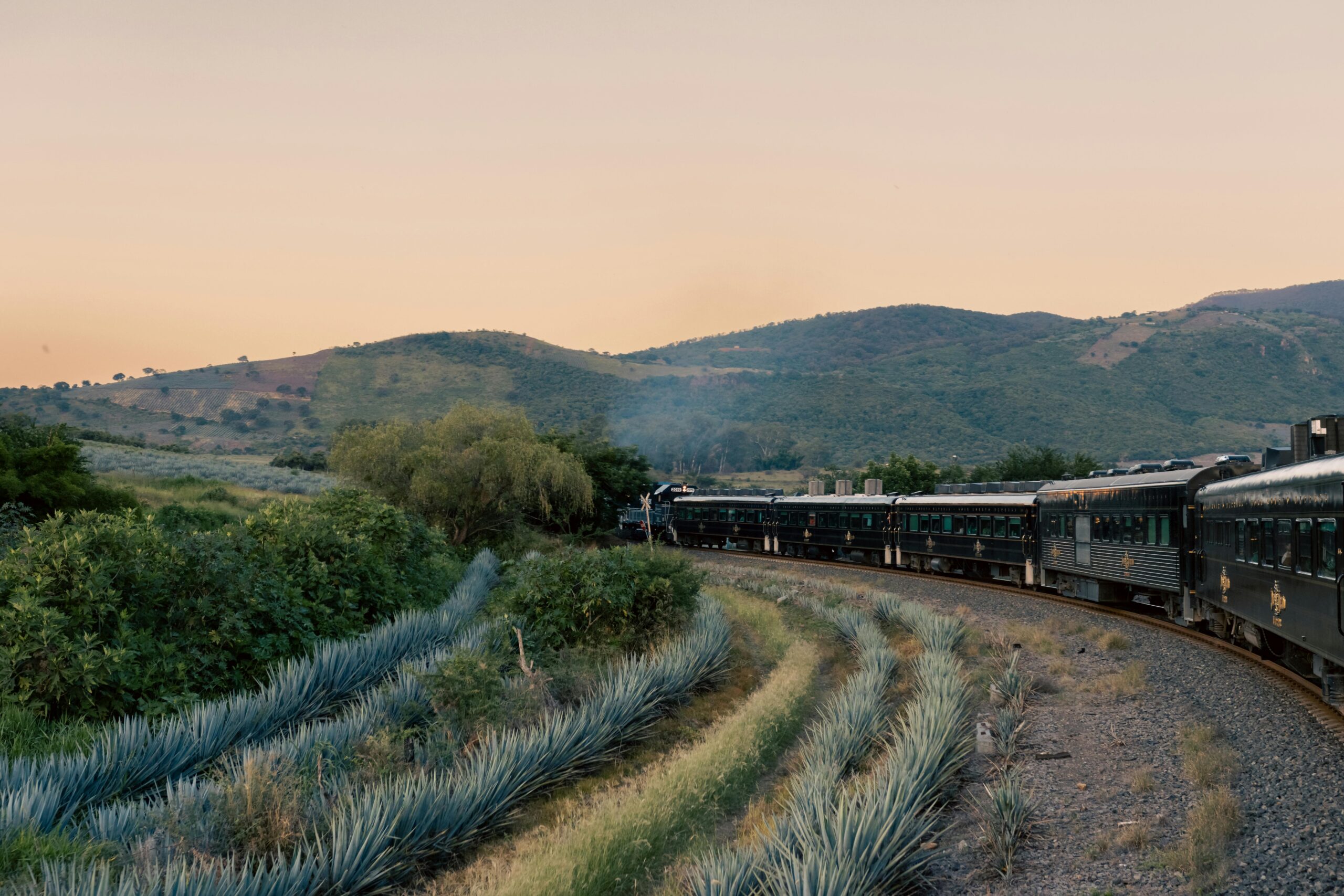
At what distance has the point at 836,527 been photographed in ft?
121

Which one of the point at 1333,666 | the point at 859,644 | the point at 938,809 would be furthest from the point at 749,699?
the point at 1333,666

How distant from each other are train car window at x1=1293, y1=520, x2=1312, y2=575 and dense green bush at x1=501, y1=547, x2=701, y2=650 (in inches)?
388

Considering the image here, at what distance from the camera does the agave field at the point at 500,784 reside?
662cm

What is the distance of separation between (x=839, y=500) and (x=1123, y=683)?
24.2 m

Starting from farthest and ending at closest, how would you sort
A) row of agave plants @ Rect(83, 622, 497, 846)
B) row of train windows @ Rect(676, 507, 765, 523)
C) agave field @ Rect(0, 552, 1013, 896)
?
row of train windows @ Rect(676, 507, 765, 523), row of agave plants @ Rect(83, 622, 497, 846), agave field @ Rect(0, 552, 1013, 896)

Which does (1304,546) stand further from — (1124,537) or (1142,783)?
(1124,537)

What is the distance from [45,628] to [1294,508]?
12.8m

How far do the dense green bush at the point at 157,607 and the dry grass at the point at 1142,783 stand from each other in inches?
366

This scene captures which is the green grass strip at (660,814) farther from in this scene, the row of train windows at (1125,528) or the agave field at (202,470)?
the agave field at (202,470)

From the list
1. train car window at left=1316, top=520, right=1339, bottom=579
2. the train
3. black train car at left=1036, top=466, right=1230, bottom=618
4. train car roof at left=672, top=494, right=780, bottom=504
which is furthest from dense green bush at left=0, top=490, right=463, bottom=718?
train car roof at left=672, top=494, right=780, bottom=504

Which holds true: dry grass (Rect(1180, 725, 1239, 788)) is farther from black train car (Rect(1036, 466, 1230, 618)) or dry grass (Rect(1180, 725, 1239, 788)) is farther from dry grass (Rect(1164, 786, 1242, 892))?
black train car (Rect(1036, 466, 1230, 618))

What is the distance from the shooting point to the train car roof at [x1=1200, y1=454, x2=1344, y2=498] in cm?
924

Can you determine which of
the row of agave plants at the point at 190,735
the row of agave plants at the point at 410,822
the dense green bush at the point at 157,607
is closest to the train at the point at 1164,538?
the row of agave plants at the point at 410,822

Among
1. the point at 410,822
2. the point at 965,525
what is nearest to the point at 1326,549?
the point at 410,822
